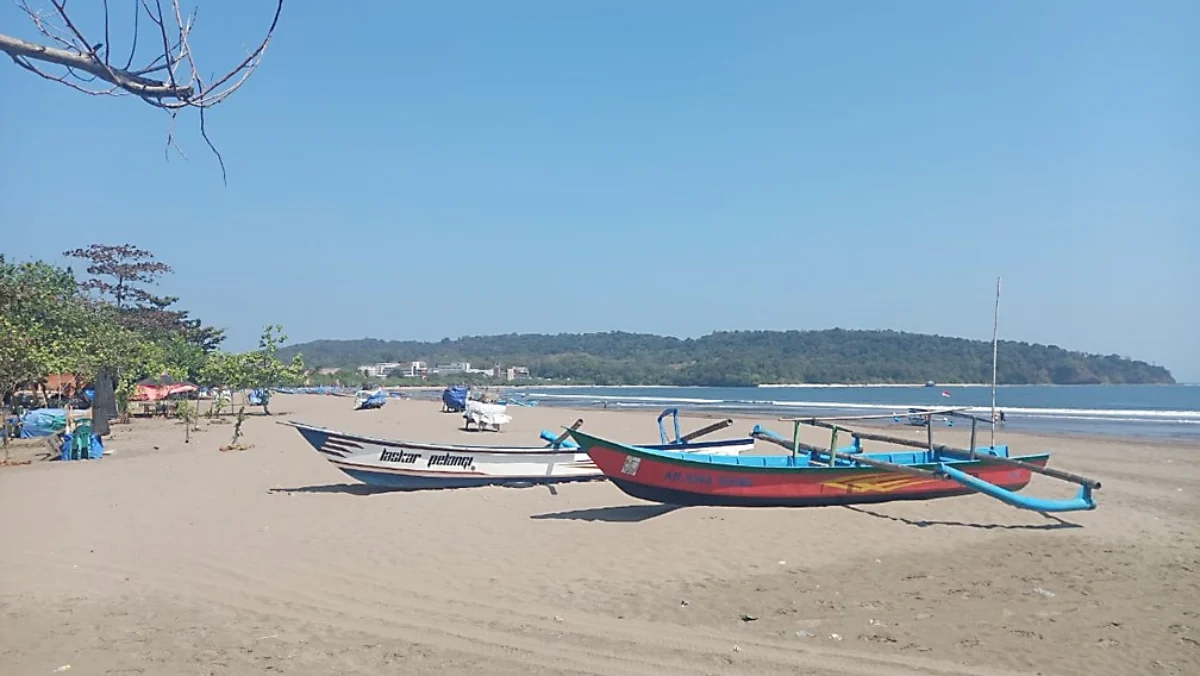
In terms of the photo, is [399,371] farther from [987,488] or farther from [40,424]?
[987,488]

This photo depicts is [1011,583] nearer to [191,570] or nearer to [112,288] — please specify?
[191,570]

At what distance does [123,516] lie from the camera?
10.7 m

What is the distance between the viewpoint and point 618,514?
1095cm

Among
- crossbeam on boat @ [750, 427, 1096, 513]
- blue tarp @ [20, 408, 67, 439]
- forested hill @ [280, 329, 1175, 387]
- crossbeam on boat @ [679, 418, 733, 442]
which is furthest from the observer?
forested hill @ [280, 329, 1175, 387]

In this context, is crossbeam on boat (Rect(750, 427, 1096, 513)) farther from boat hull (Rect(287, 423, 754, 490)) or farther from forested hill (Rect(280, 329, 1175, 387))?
forested hill (Rect(280, 329, 1175, 387))

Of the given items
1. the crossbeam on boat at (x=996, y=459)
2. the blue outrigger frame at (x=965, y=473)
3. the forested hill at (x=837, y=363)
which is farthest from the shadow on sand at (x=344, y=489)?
the forested hill at (x=837, y=363)

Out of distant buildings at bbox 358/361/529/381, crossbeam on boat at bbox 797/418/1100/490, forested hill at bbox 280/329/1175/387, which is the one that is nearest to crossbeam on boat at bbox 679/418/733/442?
crossbeam on boat at bbox 797/418/1100/490

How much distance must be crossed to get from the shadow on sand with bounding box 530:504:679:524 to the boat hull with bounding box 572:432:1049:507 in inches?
8.4

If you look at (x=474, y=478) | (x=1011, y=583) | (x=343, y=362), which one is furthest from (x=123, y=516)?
A: (x=343, y=362)

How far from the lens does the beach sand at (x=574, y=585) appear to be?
562 cm

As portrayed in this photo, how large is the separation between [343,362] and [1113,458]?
187 meters

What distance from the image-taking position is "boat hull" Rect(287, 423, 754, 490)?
12.7 metres

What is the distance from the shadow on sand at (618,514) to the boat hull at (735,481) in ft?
0.70

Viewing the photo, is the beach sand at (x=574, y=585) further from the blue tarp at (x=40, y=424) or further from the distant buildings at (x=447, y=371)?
the distant buildings at (x=447, y=371)
